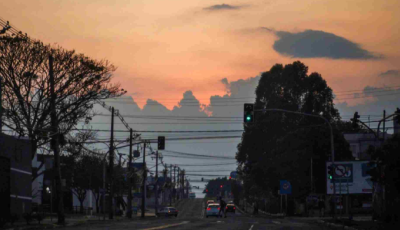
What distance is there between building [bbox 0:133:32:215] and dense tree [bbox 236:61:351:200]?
38497mm

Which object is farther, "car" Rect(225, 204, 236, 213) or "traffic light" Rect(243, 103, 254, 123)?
"car" Rect(225, 204, 236, 213)

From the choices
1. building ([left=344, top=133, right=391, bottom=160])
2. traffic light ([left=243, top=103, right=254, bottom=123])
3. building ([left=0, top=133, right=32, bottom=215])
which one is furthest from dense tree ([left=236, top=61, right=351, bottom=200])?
traffic light ([left=243, top=103, right=254, bottom=123])

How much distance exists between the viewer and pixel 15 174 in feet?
170

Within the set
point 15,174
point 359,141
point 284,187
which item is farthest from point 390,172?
point 359,141

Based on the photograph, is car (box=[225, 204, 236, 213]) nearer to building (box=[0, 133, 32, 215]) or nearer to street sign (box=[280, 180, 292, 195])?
street sign (box=[280, 180, 292, 195])

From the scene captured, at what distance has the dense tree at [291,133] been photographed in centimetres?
8419

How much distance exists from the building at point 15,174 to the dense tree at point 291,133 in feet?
126

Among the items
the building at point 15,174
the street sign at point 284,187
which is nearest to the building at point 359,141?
the street sign at point 284,187

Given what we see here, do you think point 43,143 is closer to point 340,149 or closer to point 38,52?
point 38,52

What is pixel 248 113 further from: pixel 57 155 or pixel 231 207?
pixel 231 207

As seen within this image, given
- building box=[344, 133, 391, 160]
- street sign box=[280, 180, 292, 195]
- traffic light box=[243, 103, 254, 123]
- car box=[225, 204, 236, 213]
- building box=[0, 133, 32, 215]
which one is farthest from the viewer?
building box=[344, 133, 391, 160]

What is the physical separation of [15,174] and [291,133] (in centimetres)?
4146

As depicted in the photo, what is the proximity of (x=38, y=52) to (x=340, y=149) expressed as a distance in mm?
48525

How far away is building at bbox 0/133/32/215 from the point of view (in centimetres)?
4916
